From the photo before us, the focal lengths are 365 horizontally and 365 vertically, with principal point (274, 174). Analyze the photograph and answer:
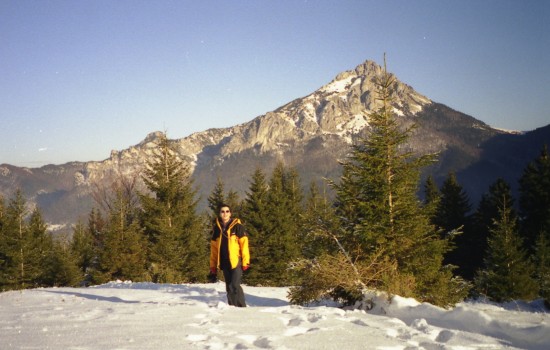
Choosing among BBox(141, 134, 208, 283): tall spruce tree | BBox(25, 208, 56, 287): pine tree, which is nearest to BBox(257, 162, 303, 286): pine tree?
BBox(141, 134, 208, 283): tall spruce tree

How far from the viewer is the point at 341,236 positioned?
35.7 feet

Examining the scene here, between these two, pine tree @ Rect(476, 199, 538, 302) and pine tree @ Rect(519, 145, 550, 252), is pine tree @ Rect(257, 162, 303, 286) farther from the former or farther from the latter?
pine tree @ Rect(519, 145, 550, 252)

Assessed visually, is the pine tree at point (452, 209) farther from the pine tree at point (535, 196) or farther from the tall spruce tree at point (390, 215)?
the tall spruce tree at point (390, 215)

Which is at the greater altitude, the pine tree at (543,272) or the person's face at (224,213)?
the person's face at (224,213)

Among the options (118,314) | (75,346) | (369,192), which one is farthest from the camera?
(369,192)

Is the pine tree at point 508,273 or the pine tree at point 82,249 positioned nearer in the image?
the pine tree at point 508,273

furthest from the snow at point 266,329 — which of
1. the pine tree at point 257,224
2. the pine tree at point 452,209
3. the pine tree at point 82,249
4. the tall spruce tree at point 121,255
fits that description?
the pine tree at point 452,209

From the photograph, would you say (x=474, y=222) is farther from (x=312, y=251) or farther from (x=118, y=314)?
(x=118, y=314)

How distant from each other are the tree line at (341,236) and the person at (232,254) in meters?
1.42

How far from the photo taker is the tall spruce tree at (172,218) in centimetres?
2370

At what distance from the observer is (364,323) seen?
17.0 ft

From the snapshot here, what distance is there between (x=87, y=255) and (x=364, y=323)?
31064 millimetres

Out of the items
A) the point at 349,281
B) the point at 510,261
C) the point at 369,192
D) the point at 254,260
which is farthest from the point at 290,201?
the point at 349,281

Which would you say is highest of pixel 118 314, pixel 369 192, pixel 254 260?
pixel 369 192
